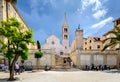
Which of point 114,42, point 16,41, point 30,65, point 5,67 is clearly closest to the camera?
point 16,41

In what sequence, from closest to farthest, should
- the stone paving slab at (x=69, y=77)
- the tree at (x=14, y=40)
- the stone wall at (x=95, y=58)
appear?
1. the stone paving slab at (x=69, y=77)
2. the tree at (x=14, y=40)
3. the stone wall at (x=95, y=58)

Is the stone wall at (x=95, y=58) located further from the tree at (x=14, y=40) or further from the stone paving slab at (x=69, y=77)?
the tree at (x=14, y=40)

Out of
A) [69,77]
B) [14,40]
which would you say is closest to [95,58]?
[69,77]

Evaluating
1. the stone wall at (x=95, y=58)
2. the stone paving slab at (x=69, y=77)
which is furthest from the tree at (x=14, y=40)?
the stone wall at (x=95, y=58)

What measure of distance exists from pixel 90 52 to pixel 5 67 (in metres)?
17.6

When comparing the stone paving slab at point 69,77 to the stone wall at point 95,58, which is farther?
the stone wall at point 95,58

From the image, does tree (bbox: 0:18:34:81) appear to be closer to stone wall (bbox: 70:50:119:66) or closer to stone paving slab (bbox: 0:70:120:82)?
stone paving slab (bbox: 0:70:120:82)

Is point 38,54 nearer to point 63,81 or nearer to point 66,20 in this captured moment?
point 63,81

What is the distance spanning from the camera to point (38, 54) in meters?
45.5

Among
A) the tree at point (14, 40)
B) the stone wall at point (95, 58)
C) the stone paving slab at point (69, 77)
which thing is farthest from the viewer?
the stone wall at point (95, 58)

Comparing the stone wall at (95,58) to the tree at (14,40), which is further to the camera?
the stone wall at (95,58)

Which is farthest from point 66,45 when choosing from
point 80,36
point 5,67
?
point 5,67

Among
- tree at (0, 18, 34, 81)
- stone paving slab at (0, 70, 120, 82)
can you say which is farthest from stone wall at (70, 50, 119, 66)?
tree at (0, 18, 34, 81)

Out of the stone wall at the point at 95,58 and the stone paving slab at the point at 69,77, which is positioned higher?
the stone wall at the point at 95,58
